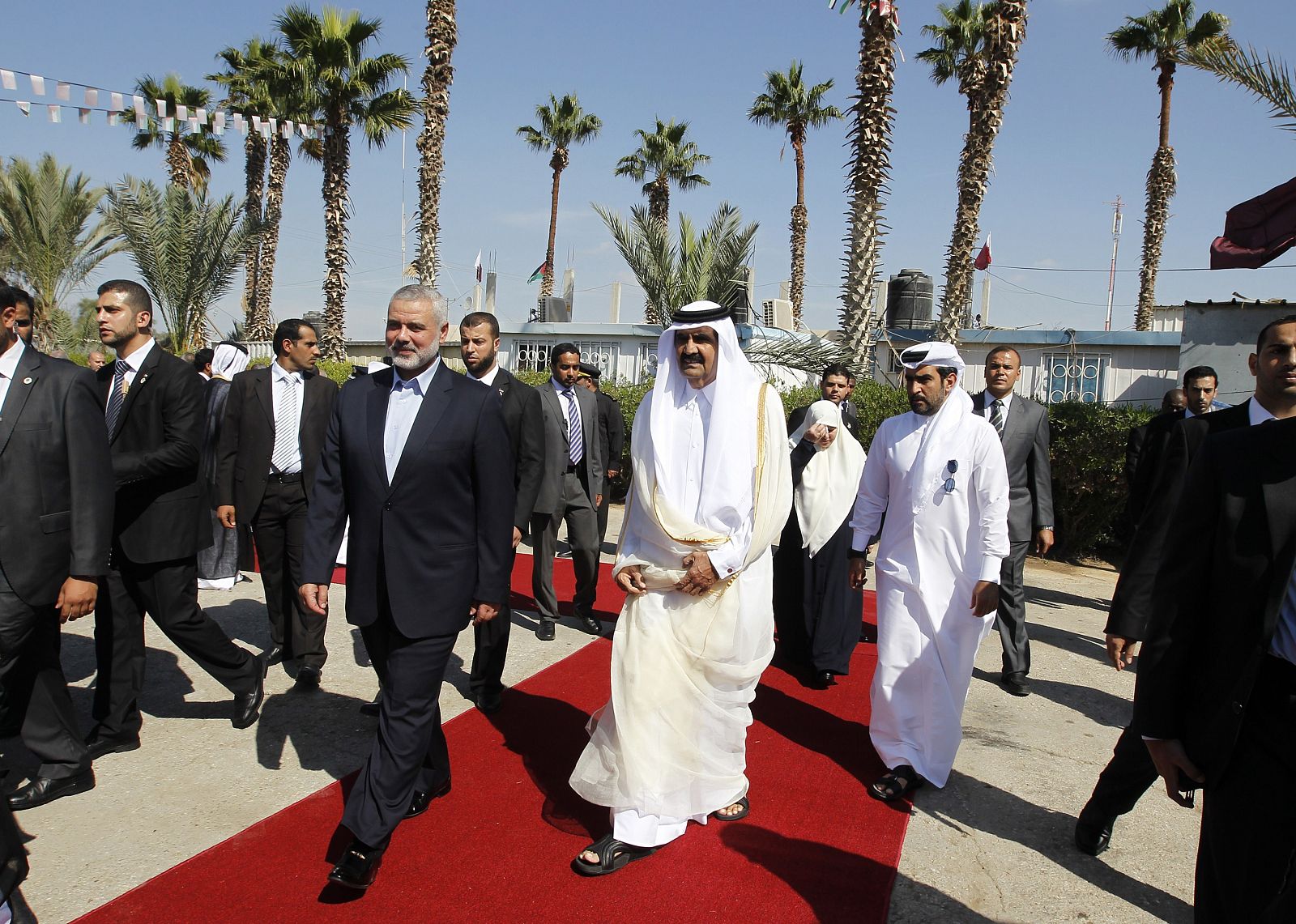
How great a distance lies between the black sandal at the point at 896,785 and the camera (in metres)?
4.22

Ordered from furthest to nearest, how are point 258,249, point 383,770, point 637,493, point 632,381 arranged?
point 258,249 < point 632,381 < point 637,493 < point 383,770

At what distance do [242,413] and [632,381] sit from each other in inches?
535

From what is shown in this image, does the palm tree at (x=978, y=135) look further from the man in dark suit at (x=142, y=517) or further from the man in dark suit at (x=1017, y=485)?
the man in dark suit at (x=142, y=517)

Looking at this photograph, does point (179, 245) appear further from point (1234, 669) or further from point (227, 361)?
point (1234, 669)

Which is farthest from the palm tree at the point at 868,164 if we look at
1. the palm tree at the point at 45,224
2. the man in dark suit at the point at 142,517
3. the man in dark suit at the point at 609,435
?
the palm tree at the point at 45,224

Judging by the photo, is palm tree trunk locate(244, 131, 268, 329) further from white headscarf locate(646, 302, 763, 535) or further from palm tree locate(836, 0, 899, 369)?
white headscarf locate(646, 302, 763, 535)

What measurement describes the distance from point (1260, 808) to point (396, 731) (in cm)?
268

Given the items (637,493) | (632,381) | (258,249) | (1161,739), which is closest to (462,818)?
(637,493)

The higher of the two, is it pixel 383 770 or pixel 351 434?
pixel 351 434

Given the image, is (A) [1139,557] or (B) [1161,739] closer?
(B) [1161,739]

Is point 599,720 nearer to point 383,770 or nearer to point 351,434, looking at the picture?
point 383,770

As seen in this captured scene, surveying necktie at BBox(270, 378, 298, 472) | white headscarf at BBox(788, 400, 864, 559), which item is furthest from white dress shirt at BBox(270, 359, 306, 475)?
white headscarf at BBox(788, 400, 864, 559)

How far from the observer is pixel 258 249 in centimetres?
2662

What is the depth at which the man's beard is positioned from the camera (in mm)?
3568
